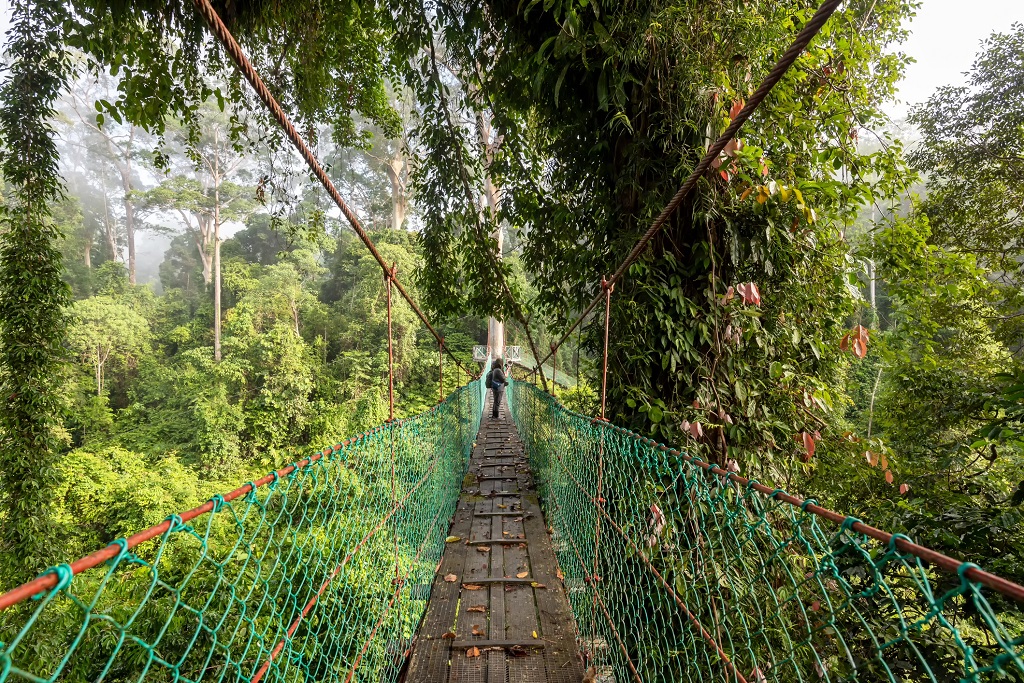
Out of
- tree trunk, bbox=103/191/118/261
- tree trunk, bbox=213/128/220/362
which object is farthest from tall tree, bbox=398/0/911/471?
tree trunk, bbox=103/191/118/261

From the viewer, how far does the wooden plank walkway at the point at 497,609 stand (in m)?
1.51

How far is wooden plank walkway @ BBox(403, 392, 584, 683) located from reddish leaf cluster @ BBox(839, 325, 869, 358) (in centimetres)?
138

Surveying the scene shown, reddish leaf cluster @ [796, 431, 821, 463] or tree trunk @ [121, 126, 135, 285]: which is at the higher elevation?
tree trunk @ [121, 126, 135, 285]

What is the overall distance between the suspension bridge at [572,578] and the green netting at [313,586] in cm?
1

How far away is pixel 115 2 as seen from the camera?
2.11 m

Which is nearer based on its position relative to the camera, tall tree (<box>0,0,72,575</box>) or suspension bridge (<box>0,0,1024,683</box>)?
suspension bridge (<box>0,0,1024,683</box>)

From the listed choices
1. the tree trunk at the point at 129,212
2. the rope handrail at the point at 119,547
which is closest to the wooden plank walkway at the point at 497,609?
the rope handrail at the point at 119,547

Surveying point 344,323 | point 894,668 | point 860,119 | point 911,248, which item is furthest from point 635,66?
point 344,323

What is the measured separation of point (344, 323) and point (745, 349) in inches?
512

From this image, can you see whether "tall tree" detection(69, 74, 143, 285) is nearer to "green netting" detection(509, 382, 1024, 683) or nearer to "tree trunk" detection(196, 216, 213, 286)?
"tree trunk" detection(196, 216, 213, 286)

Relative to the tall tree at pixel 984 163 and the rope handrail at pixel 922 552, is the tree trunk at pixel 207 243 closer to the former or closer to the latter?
the tall tree at pixel 984 163

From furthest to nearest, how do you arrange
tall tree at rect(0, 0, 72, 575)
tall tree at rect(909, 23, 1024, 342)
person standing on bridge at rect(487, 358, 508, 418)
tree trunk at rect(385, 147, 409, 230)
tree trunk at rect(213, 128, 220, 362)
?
1. tree trunk at rect(385, 147, 409, 230)
2. tree trunk at rect(213, 128, 220, 362)
3. person standing on bridge at rect(487, 358, 508, 418)
4. tall tree at rect(909, 23, 1024, 342)
5. tall tree at rect(0, 0, 72, 575)

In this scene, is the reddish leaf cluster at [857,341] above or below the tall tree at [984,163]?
below

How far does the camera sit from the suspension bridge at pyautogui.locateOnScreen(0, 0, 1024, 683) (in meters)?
0.69
